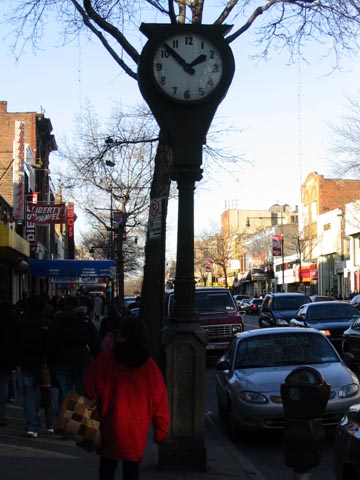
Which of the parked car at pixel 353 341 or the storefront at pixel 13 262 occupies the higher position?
the storefront at pixel 13 262

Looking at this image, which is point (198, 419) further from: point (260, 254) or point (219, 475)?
point (260, 254)

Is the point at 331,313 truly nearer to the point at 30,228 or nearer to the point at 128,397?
the point at 30,228

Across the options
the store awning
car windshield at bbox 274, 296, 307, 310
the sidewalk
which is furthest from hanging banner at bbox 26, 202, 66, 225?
the store awning

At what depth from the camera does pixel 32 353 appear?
9586mm

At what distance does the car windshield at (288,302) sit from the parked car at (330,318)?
18.1ft

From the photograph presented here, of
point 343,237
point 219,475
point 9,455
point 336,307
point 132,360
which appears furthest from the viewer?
point 343,237

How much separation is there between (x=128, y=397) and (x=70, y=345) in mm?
4979

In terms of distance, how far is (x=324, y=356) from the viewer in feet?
34.4

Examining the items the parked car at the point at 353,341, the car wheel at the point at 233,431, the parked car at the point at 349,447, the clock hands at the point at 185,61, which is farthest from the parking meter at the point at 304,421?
the parked car at the point at 353,341

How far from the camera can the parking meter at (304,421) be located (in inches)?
166

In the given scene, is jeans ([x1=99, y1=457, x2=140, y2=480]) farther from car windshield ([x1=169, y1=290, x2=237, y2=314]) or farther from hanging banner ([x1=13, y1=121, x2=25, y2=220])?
hanging banner ([x1=13, y1=121, x2=25, y2=220])

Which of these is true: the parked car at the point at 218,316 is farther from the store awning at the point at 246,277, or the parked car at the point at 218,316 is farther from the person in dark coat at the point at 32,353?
the store awning at the point at 246,277

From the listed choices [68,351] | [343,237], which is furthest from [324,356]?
[343,237]

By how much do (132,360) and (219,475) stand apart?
2.84 m
